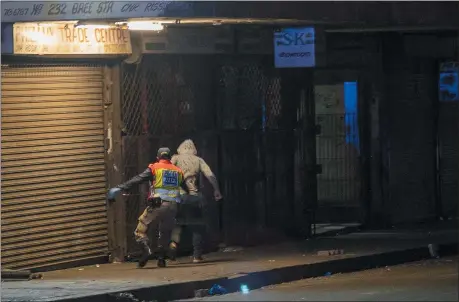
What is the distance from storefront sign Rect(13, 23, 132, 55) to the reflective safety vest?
1.78m

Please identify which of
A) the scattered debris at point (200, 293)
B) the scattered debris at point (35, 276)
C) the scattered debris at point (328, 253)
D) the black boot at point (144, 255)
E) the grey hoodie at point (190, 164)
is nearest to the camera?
the scattered debris at point (200, 293)

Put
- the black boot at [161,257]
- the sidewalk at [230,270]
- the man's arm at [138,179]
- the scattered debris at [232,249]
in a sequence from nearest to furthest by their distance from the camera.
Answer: the sidewalk at [230,270] < the man's arm at [138,179] < the black boot at [161,257] < the scattered debris at [232,249]

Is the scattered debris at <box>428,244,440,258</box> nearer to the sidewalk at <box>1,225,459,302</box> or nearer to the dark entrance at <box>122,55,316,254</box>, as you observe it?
the sidewalk at <box>1,225,459,302</box>

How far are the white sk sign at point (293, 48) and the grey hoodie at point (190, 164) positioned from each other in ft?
7.20

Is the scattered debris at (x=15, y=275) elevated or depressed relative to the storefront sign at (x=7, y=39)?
depressed

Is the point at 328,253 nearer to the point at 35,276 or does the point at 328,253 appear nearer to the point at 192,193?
the point at 192,193

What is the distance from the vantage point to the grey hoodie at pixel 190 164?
17.6 metres

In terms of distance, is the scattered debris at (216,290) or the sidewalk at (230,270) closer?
the sidewalk at (230,270)

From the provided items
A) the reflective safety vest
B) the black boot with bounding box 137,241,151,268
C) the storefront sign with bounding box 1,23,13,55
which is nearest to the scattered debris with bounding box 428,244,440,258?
the reflective safety vest

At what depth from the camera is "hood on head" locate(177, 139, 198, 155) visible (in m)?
17.7

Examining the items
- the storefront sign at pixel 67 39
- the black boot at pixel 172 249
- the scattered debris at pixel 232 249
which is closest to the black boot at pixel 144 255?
the black boot at pixel 172 249

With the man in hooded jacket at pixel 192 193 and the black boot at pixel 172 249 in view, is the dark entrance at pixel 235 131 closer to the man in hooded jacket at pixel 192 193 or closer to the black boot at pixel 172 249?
the man in hooded jacket at pixel 192 193

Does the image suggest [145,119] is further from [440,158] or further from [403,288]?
[440,158]

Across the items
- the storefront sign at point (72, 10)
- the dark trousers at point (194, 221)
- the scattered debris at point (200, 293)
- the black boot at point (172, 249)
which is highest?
the storefront sign at point (72, 10)
